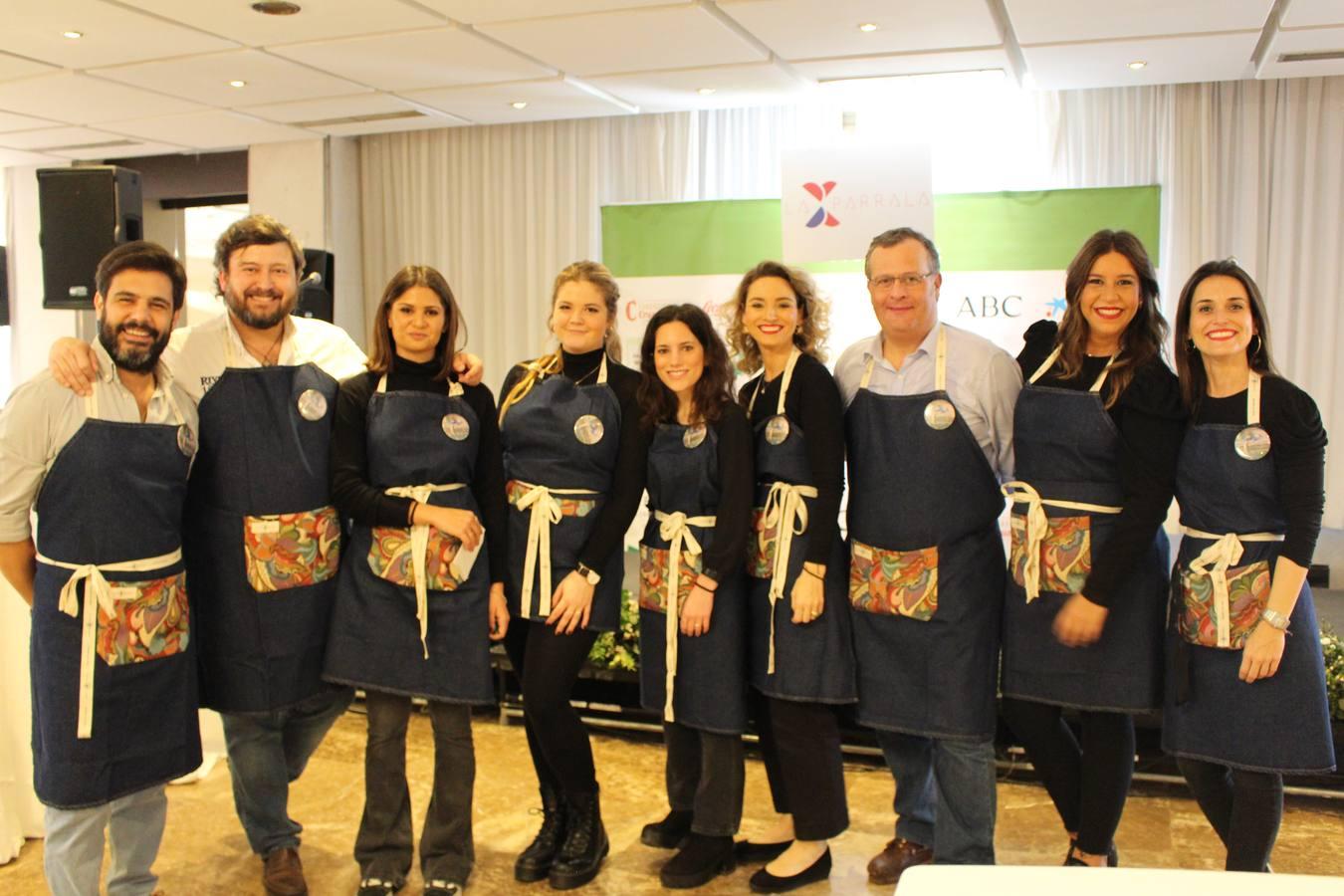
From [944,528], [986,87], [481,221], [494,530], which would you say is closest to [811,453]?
[944,528]

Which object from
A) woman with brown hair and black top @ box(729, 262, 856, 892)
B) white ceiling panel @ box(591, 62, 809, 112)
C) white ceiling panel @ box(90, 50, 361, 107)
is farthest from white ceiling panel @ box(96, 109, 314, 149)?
woman with brown hair and black top @ box(729, 262, 856, 892)

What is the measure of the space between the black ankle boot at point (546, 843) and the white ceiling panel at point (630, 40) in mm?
2554

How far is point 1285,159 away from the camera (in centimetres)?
534

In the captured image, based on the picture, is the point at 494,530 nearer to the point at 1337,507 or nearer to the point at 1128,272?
the point at 1128,272

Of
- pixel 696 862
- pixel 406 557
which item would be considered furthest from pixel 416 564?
pixel 696 862

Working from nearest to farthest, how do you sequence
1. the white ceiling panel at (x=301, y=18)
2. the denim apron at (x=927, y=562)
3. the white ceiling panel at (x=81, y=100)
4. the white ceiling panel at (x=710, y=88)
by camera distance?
the denim apron at (x=927, y=562) < the white ceiling panel at (x=301, y=18) < the white ceiling panel at (x=710, y=88) < the white ceiling panel at (x=81, y=100)

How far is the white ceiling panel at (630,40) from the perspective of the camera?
4.30m

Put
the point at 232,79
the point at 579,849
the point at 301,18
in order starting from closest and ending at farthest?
1. the point at 579,849
2. the point at 301,18
3. the point at 232,79

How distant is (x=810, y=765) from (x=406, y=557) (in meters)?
1.12

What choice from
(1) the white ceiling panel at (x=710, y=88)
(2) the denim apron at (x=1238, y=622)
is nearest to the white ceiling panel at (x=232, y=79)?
(1) the white ceiling panel at (x=710, y=88)

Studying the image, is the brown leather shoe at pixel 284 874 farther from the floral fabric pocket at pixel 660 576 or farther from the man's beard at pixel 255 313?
the man's beard at pixel 255 313

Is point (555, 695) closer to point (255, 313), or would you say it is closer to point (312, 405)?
point (312, 405)

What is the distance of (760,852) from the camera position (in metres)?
3.39

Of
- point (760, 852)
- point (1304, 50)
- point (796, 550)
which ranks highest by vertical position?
point (1304, 50)
